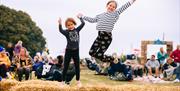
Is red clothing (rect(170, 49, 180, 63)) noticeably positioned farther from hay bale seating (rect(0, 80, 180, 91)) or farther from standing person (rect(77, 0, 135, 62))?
standing person (rect(77, 0, 135, 62))

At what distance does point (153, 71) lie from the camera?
1817cm

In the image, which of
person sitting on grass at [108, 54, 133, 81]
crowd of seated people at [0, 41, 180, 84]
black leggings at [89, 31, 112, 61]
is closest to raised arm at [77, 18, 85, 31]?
black leggings at [89, 31, 112, 61]

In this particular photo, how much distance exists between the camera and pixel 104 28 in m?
9.15

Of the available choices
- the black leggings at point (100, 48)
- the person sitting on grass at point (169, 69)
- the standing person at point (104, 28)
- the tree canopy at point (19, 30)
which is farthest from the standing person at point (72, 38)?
the tree canopy at point (19, 30)

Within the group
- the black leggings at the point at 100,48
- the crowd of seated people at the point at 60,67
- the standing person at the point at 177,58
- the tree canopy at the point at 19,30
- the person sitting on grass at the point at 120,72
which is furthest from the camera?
the tree canopy at the point at 19,30

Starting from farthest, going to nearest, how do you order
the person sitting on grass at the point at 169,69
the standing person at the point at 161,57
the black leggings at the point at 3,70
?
the standing person at the point at 161,57 → the person sitting on grass at the point at 169,69 → the black leggings at the point at 3,70

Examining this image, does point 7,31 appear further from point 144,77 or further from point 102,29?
point 102,29

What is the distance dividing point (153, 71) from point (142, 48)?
446 cm

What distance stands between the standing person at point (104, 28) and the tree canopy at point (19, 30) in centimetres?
1981

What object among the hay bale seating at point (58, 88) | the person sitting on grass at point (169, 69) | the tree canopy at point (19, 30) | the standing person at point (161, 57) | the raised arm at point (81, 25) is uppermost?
the tree canopy at point (19, 30)

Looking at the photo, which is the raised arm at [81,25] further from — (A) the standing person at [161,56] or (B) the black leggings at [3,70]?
(A) the standing person at [161,56]

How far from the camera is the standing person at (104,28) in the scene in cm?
898

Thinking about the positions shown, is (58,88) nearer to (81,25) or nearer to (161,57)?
(81,25)

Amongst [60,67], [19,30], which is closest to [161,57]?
[60,67]
